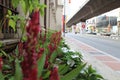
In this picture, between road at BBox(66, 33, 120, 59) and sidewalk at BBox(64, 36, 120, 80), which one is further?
road at BBox(66, 33, 120, 59)

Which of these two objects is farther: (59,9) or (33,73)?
(59,9)

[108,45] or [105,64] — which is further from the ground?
[105,64]

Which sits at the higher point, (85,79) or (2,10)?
(2,10)

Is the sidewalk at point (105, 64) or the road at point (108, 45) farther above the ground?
the sidewalk at point (105, 64)

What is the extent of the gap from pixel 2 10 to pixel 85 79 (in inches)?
92.9

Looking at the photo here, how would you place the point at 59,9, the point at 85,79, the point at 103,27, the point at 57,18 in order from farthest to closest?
the point at 103,27, the point at 59,9, the point at 57,18, the point at 85,79

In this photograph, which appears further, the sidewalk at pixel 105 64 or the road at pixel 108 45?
the road at pixel 108 45

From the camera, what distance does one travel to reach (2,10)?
19.3ft

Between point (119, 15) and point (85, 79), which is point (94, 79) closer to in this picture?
point (85, 79)

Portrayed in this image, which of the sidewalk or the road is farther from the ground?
the sidewalk

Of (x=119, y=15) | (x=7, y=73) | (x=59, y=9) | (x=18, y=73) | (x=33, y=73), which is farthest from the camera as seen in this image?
(x=119, y=15)

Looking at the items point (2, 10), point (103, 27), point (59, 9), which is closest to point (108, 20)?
point (103, 27)

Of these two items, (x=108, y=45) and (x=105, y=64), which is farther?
(x=108, y=45)

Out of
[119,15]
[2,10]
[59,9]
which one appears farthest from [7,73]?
[119,15]
